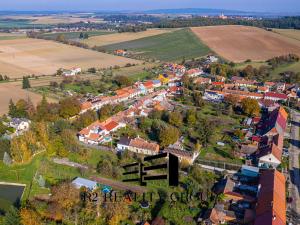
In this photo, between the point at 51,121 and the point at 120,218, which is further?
the point at 51,121

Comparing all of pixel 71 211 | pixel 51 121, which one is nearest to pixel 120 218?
pixel 71 211

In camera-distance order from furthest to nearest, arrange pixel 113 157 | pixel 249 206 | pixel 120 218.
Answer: pixel 113 157 → pixel 249 206 → pixel 120 218

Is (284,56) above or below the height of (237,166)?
above

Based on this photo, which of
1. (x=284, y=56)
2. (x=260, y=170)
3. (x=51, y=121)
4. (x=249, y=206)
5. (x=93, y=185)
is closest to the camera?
(x=249, y=206)

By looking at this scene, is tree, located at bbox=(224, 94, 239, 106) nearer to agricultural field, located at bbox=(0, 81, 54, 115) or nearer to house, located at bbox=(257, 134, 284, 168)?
house, located at bbox=(257, 134, 284, 168)

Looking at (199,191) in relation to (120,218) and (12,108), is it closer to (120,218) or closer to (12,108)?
(120,218)

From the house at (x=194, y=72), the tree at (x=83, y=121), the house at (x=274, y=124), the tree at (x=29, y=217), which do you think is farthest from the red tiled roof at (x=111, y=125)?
the house at (x=194, y=72)

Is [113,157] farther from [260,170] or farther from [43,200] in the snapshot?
[260,170]

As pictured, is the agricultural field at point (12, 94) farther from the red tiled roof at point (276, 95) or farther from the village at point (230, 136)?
the red tiled roof at point (276, 95)
